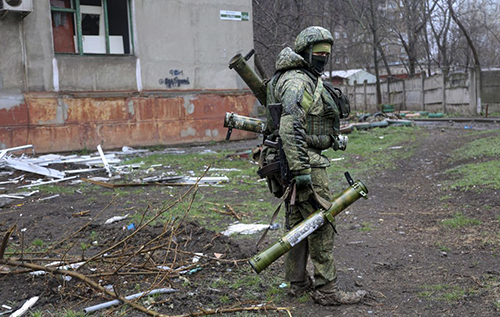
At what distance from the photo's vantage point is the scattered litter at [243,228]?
5.65 meters

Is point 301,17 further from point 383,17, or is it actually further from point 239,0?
point 383,17

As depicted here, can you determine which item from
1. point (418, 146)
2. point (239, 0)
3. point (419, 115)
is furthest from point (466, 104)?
point (239, 0)

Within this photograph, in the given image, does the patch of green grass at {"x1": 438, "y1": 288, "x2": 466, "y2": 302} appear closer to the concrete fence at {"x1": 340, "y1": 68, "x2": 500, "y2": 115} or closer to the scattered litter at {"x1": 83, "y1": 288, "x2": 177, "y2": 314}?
the scattered litter at {"x1": 83, "y1": 288, "x2": 177, "y2": 314}

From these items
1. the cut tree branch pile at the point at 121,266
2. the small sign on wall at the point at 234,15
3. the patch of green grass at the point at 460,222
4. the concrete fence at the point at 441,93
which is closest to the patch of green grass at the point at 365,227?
the patch of green grass at the point at 460,222

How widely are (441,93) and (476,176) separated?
73.0 feet

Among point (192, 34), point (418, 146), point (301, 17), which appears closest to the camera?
point (418, 146)

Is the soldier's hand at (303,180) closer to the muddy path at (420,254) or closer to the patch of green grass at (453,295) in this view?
the muddy path at (420,254)

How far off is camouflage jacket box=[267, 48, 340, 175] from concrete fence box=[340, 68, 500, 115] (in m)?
21.8

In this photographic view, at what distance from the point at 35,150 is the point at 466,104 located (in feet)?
71.3

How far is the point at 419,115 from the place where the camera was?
26.8 meters

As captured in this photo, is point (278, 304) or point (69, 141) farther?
point (69, 141)

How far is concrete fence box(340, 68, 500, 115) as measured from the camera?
24.8 meters

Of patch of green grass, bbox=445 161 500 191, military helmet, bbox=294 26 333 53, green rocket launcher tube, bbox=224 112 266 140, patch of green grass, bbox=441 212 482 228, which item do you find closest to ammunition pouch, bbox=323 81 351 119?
military helmet, bbox=294 26 333 53

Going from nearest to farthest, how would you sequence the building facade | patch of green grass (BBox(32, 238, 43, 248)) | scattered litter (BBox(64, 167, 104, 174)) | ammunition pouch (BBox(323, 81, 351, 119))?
ammunition pouch (BBox(323, 81, 351, 119)) → patch of green grass (BBox(32, 238, 43, 248)) → scattered litter (BBox(64, 167, 104, 174)) → the building facade
